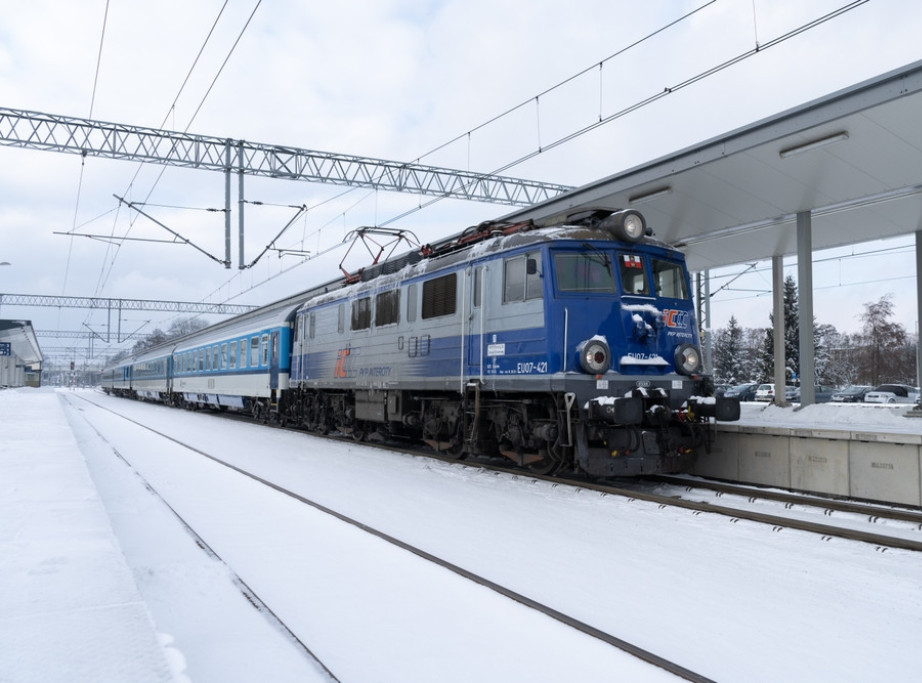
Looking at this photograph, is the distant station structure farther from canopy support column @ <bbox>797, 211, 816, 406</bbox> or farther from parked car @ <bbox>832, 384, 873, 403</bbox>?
canopy support column @ <bbox>797, 211, 816, 406</bbox>

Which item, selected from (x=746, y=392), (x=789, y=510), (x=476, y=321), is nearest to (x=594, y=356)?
(x=476, y=321)

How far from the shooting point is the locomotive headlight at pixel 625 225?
402 inches

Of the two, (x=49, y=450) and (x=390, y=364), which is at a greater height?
(x=390, y=364)

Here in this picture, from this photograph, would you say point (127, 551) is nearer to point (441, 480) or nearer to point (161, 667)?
point (161, 667)

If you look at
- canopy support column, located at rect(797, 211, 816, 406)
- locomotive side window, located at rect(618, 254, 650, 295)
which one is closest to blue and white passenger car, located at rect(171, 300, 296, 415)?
locomotive side window, located at rect(618, 254, 650, 295)

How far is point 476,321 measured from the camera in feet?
37.0

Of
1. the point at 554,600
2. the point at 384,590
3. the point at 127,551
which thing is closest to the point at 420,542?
the point at 384,590

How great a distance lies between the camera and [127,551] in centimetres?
641

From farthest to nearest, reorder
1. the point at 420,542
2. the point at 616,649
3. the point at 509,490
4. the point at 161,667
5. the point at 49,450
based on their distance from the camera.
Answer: the point at 49,450 < the point at 509,490 < the point at 420,542 < the point at 616,649 < the point at 161,667

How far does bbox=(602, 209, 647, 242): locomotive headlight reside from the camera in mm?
10219

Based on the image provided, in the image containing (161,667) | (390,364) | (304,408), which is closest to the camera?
(161,667)

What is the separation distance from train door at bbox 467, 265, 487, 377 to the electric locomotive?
2cm

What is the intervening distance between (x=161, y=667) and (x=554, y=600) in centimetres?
275

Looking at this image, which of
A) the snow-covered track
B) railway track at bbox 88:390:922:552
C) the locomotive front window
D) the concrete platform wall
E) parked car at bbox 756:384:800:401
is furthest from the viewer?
parked car at bbox 756:384:800:401
